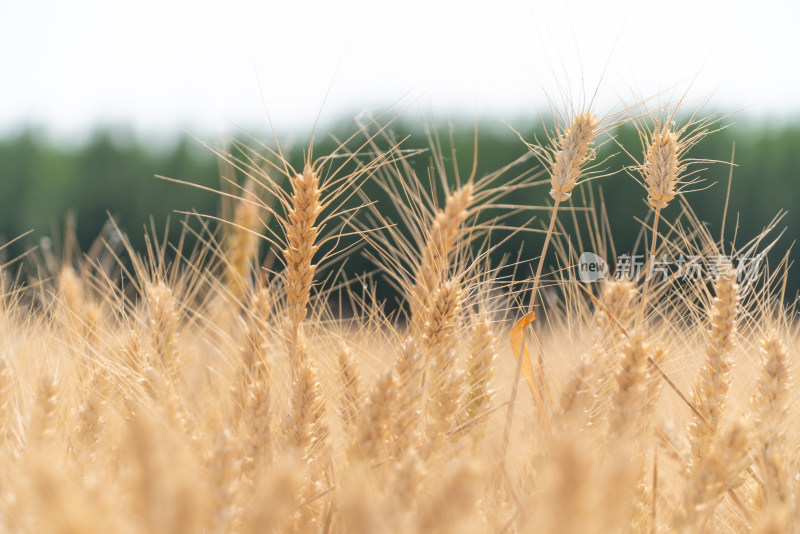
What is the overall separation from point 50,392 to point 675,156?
133 cm

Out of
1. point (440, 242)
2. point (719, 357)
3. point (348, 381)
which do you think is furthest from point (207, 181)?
point (719, 357)

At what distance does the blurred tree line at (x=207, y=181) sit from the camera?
6.93 m

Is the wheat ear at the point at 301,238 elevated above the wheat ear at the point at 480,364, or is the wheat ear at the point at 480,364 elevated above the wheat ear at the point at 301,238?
the wheat ear at the point at 301,238

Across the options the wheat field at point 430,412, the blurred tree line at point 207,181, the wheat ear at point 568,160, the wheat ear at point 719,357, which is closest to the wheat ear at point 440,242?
the wheat field at point 430,412

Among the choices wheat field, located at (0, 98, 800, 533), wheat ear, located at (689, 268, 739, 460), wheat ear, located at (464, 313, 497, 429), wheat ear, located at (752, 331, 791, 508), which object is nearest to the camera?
wheat field, located at (0, 98, 800, 533)

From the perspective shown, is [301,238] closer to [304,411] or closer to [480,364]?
[304,411]

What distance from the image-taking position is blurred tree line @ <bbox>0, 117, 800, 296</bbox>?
273 inches

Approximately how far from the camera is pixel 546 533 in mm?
581

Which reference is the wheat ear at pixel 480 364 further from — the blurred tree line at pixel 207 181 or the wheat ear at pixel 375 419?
the blurred tree line at pixel 207 181

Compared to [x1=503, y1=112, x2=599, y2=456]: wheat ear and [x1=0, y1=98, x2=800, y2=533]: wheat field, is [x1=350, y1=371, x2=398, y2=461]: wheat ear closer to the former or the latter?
[x1=0, y1=98, x2=800, y2=533]: wheat field

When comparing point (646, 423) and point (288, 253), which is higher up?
point (288, 253)

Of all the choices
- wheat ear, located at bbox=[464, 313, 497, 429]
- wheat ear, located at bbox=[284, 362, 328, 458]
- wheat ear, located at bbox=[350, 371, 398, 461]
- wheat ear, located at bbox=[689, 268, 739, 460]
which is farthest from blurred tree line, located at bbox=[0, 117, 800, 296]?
wheat ear, located at bbox=[350, 371, 398, 461]

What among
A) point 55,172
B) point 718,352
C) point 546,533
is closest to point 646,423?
point 718,352

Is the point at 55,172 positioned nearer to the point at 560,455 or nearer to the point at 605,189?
the point at 605,189
